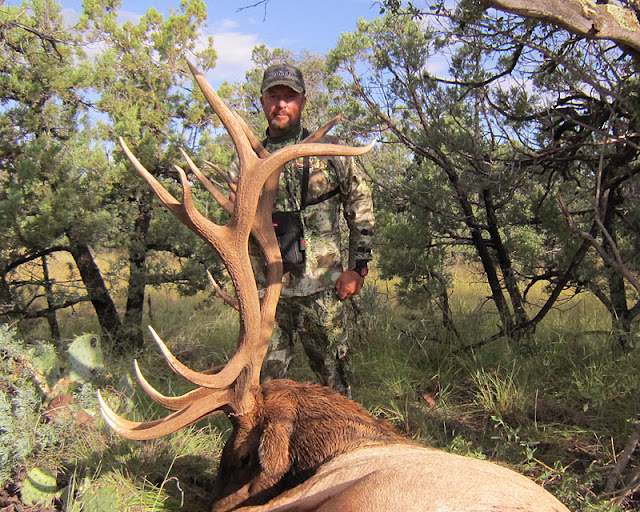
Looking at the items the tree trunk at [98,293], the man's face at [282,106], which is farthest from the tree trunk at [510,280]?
the tree trunk at [98,293]

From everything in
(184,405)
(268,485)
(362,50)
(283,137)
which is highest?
(362,50)

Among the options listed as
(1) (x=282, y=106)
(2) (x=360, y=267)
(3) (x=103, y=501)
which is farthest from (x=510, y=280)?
(3) (x=103, y=501)

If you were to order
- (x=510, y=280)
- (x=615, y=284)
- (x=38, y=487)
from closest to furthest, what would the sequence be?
(x=38, y=487)
(x=615, y=284)
(x=510, y=280)

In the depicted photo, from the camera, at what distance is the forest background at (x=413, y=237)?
2803 millimetres

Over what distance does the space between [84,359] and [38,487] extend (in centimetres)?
111

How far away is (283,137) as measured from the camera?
3.38m

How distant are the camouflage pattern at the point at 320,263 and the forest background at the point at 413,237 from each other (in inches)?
24.1

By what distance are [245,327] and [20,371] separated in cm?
187

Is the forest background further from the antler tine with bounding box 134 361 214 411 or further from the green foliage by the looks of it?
the antler tine with bounding box 134 361 214 411

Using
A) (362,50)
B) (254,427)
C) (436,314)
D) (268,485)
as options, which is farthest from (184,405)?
(362,50)

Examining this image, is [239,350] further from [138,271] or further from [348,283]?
[138,271]

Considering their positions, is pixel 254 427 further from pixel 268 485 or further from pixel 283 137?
pixel 283 137

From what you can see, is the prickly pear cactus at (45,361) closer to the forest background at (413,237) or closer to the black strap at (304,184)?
the forest background at (413,237)

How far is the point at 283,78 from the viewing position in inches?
127
